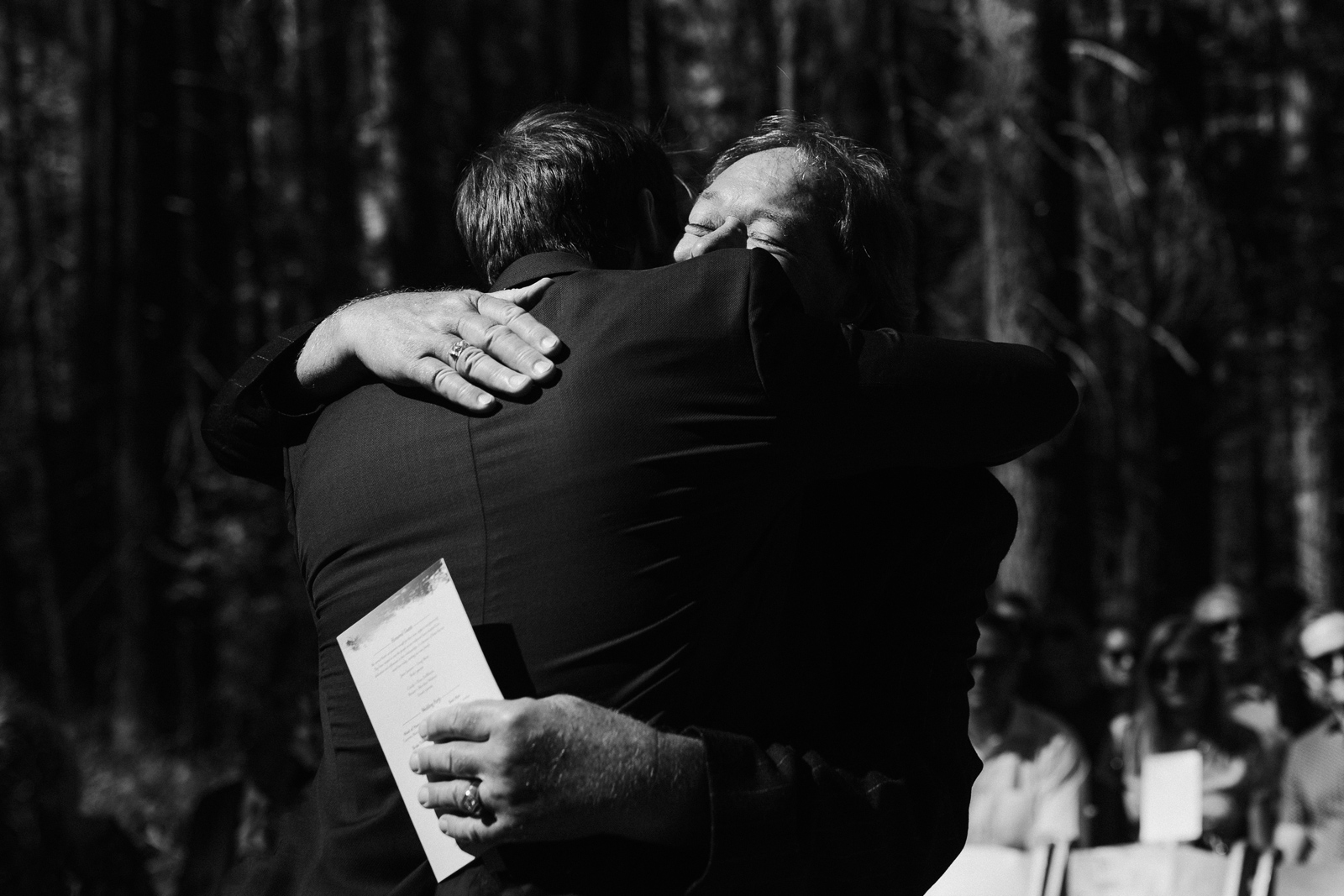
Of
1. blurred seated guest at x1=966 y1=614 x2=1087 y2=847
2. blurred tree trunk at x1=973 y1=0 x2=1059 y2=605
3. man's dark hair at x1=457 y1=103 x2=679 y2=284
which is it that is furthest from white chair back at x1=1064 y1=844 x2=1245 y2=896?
blurred tree trunk at x1=973 y1=0 x2=1059 y2=605

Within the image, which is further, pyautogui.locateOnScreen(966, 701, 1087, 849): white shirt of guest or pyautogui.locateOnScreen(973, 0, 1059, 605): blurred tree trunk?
pyautogui.locateOnScreen(973, 0, 1059, 605): blurred tree trunk

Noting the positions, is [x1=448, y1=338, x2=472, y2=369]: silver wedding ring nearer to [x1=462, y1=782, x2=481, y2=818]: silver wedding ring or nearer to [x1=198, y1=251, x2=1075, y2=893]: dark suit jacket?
[x1=198, y1=251, x2=1075, y2=893]: dark suit jacket

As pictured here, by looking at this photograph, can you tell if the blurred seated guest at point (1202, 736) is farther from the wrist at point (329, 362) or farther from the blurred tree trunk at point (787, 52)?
the blurred tree trunk at point (787, 52)

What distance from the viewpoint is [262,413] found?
211cm

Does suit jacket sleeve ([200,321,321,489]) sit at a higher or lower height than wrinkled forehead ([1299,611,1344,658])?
higher

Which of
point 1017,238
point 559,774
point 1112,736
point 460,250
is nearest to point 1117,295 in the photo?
point 1017,238

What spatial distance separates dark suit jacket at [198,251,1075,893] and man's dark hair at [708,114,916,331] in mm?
349

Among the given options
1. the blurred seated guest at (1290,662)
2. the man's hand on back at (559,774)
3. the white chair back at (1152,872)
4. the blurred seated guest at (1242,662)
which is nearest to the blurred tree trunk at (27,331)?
the blurred seated guest at (1290,662)

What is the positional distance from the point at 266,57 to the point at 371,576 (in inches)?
544

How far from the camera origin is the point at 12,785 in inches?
189

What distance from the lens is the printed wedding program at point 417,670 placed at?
1.67 m

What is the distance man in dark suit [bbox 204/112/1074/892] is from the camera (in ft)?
5.37

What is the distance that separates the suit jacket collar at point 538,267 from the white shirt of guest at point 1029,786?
12.8 ft

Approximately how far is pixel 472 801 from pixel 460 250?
274 inches
